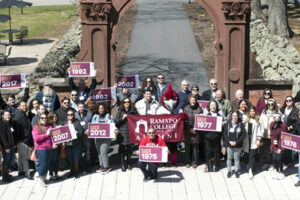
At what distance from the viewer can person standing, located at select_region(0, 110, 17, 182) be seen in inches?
510

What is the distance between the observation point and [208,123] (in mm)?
13492

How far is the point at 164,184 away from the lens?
1315 cm

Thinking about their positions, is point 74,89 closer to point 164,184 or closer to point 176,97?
point 176,97

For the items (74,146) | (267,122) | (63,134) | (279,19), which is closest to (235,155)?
(267,122)

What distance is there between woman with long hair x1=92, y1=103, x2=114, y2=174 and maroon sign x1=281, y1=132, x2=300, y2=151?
3692mm

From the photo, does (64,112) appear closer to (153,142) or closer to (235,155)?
(153,142)

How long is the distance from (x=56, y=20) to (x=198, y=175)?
105 ft

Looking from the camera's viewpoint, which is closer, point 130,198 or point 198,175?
point 130,198

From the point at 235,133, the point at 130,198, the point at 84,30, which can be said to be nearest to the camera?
the point at 130,198

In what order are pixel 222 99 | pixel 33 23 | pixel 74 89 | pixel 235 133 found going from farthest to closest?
pixel 33 23, pixel 74 89, pixel 222 99, pixel 235 133

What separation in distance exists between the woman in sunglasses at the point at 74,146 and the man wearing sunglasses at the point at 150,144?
142cm

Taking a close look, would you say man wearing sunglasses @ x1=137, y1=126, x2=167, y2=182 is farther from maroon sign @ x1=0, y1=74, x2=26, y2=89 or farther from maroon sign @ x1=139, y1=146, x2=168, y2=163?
maroon sign @ x1=0, y1=74, x2=26, y2=89

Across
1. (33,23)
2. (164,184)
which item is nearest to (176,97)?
(164,184)

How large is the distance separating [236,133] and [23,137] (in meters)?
4.57
